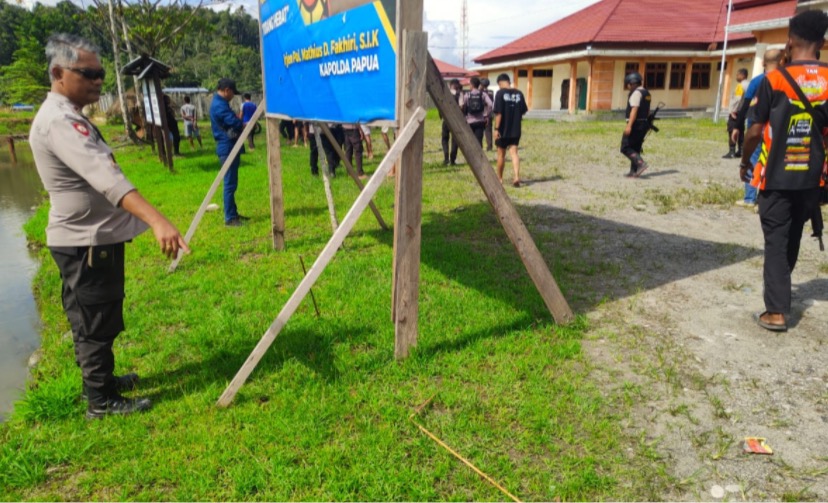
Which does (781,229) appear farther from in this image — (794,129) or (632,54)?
(632,54)

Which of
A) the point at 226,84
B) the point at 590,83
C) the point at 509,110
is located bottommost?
the point at 509,110

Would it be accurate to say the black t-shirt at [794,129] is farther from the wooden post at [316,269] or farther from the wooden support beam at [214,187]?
the wooden support beam at [214,187]

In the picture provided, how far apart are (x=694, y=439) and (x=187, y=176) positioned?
38.8 ft

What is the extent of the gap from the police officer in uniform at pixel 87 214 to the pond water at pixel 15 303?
1200 mm

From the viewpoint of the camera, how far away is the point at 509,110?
9.39m

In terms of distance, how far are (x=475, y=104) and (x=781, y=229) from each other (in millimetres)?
8084

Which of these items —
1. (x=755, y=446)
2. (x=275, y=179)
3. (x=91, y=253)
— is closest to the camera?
(x=755, y=446)

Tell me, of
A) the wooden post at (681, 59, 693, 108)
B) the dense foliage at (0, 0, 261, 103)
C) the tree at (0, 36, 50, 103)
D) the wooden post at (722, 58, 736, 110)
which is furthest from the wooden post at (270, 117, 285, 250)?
the tree at (0, 36, 50, 103)

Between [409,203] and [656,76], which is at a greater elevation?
[656,76]

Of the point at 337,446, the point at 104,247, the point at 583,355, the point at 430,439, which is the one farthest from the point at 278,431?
the point at 583,355

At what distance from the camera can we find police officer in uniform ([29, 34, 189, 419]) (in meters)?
2.62

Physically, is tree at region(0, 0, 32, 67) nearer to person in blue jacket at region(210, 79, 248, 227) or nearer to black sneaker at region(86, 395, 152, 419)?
person in blue jacket at region(210, 79, 248, 227)

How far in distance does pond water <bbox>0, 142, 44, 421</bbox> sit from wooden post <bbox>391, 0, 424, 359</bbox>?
2.79 meters

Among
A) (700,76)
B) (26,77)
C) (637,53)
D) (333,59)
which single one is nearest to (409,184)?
(333,59)
